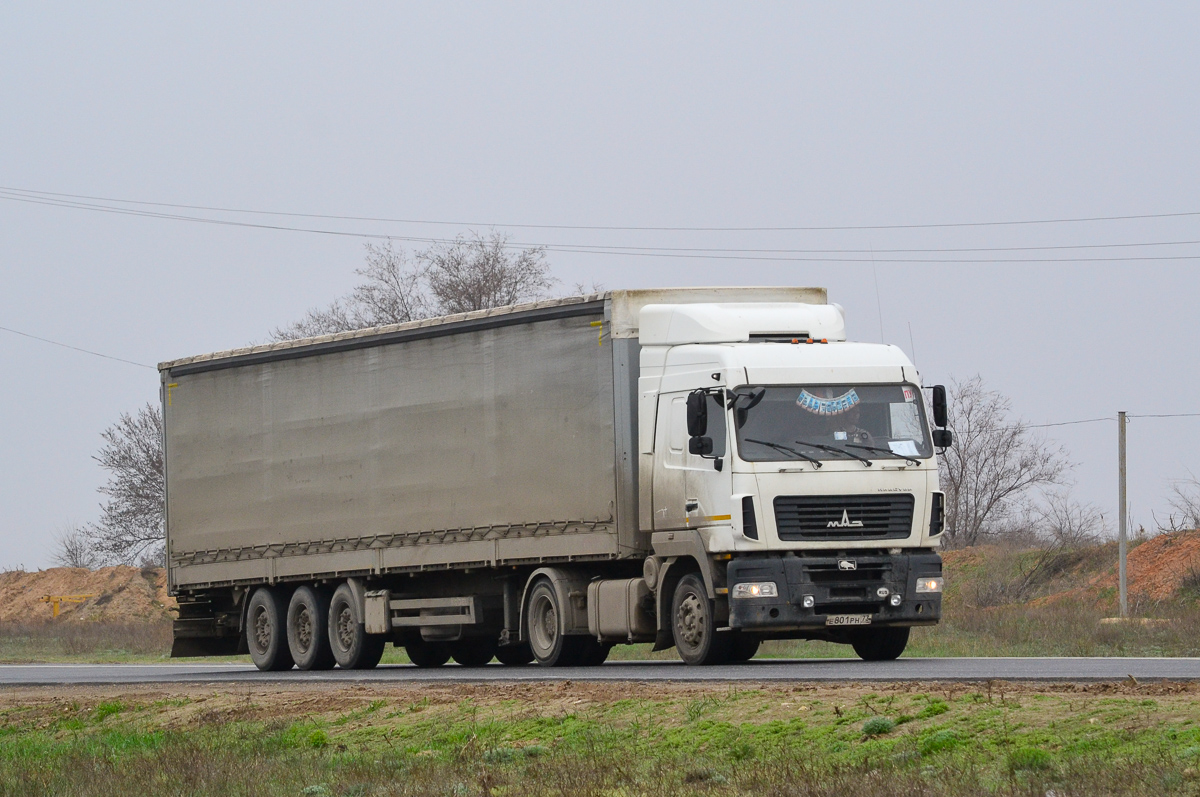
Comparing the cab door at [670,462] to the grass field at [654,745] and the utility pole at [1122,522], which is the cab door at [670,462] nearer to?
the grass field at [654,745]

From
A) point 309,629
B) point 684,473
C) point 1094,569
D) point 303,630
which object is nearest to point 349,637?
point 309,629

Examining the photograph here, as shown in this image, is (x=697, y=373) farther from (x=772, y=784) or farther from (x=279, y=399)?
(x=772, y=784)

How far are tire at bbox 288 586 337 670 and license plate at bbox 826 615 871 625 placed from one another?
8.38 metres

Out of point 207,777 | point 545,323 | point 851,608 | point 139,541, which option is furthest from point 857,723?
point 139,541

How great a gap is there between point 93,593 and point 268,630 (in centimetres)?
4552

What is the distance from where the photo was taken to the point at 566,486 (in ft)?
69.2

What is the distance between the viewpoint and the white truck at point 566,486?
1917 cm

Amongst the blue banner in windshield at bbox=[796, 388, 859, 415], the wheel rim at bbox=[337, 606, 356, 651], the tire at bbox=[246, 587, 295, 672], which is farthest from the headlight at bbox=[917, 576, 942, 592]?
the tire at bbox=[246, 587, 295, 672]

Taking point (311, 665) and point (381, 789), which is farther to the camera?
point (311, 665)

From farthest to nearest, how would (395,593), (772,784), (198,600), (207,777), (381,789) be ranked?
(198,600), (395,593), (207,777), (381,789), (772,784)

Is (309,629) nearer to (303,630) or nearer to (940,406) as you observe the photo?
(303,630)

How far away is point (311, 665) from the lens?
81.7 feet

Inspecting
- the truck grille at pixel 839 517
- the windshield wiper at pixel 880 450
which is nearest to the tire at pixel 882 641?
the truck grille at pixel 839 517

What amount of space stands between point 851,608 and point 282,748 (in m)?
7.13
